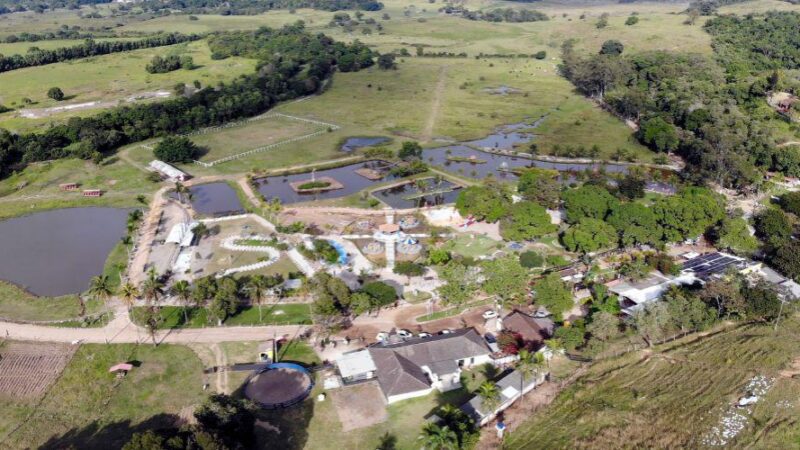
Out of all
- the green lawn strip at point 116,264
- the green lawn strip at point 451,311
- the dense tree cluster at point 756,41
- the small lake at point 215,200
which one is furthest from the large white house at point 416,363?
the dense tree cluster at point 756,41

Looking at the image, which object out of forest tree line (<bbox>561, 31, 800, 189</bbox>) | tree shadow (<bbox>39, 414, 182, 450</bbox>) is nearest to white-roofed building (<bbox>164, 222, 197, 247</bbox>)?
tree shadow (<bbox>39, 414, 182, 450</bbox>)

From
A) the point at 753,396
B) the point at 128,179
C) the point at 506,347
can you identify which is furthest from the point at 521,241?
the point at 128,179

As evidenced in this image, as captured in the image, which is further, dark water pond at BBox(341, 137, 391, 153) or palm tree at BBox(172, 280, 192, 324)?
dark water pond at BBox(341, 137, 391, 153)

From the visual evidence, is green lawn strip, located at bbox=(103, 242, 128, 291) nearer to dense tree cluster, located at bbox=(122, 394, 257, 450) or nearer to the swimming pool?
the swimming pool

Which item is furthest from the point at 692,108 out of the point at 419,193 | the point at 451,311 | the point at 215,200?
the point at 215,200

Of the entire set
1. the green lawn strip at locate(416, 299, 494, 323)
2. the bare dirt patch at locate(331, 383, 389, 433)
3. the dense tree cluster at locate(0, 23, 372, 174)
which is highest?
the dense tree cluster at locate(0, 23, 372, 174)

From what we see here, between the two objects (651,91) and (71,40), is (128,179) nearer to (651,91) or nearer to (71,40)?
(651,91)
